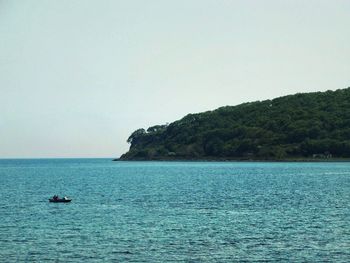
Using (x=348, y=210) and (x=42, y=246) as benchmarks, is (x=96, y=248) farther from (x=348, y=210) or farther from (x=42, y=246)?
(x=348, y=210)

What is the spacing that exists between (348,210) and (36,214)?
173 ft

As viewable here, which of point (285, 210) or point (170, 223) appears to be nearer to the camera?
point (170, 223)

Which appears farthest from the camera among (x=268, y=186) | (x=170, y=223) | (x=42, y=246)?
(x=268, y=186)

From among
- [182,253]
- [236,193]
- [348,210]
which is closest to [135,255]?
[182,253]

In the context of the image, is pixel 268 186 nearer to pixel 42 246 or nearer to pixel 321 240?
pixel 321 240

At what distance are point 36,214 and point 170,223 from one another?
26.6 metres

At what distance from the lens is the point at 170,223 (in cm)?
7994

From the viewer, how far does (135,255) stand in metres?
57.4

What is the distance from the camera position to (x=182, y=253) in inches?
2291

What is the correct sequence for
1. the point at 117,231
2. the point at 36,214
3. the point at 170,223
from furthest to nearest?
the point at 36,214
the point at 170,223
the point at 117,231

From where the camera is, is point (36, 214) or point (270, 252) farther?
point (36, 214)

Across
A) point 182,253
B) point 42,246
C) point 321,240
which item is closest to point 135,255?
point 182,253

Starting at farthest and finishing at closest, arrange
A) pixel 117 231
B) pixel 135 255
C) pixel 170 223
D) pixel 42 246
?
pixel 170 223 < pixel 117 231 < pixel 42 246 < pixel 135 255

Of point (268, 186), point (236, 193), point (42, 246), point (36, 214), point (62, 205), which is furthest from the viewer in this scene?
point (268, 186)
